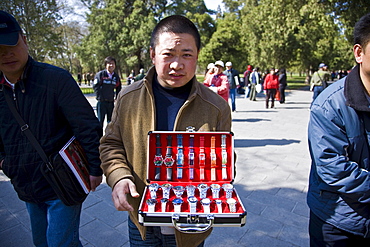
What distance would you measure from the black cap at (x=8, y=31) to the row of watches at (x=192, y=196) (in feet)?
4.31

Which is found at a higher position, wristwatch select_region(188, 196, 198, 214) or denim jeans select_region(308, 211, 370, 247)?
wristwatch select_region(188, 196, 198, 214)

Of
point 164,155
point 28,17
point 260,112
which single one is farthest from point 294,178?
point 28,17

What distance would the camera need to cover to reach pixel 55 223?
1907 mm

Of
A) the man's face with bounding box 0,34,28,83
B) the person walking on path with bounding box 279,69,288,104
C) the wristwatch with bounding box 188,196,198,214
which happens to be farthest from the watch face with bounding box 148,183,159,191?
the person walking on path with bounding box 279,69,288,104

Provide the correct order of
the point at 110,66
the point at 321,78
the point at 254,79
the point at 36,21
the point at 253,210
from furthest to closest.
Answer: the point at 254,79
the point at 36,21
the point at 321,78
the point at 110,66
the point at 253,210

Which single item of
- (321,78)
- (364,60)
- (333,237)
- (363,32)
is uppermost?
(363,32)

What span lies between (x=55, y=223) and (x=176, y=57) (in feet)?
4.71

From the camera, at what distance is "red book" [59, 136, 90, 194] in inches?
72.7

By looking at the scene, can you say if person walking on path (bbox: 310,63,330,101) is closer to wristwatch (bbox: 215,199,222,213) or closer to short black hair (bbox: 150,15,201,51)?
short black hair (bbox: 150,15,201,51)

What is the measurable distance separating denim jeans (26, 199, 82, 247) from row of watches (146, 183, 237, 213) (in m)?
0.82

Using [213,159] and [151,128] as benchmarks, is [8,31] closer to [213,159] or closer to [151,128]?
[151,128]

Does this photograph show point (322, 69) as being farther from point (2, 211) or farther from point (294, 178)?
point (2, 211)

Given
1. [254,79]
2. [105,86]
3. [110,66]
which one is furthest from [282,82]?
[105,86]

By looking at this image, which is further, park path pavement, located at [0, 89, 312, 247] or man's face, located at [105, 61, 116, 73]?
man's face, located at [105, 61, 116, 73]
